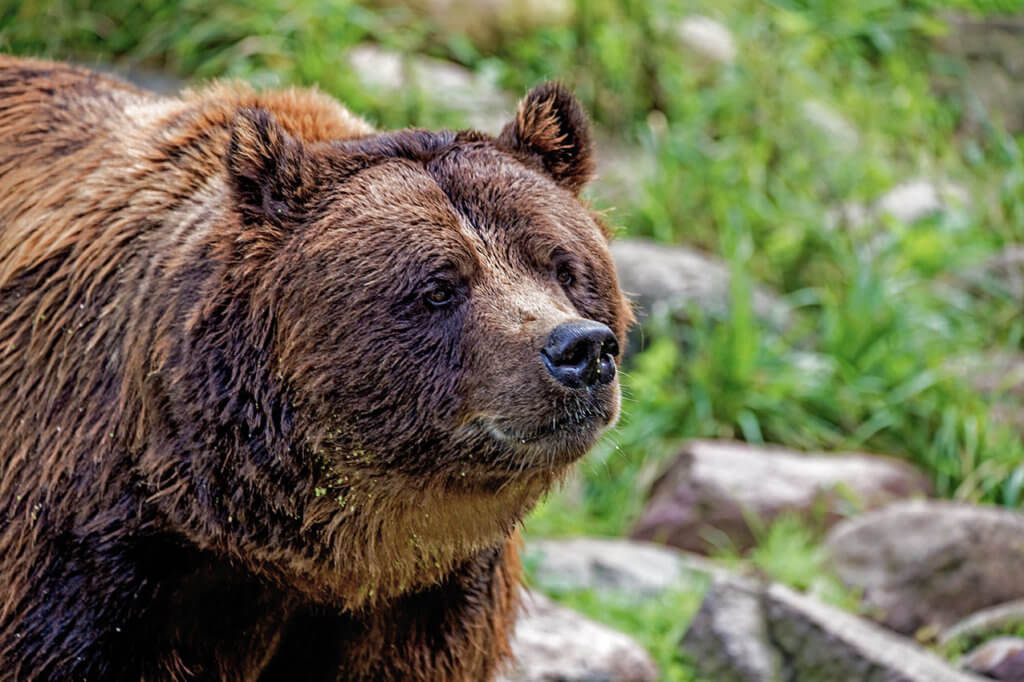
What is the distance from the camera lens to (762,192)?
9492mm

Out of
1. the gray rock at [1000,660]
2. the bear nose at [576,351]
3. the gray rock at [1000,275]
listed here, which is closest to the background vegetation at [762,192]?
the gray rock at [1000,275]

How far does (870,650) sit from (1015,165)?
586cm

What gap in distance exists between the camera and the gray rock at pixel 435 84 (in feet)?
29.3

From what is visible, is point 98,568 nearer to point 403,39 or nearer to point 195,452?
point 195,452

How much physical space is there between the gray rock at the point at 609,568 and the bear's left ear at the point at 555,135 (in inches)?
111

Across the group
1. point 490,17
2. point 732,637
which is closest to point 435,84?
point 490,17

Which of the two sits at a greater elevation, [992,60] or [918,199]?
[992,60]

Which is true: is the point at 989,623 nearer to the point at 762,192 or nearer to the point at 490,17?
the point at 762,192

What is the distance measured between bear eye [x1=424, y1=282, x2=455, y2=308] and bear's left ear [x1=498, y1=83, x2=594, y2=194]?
0.54 meters

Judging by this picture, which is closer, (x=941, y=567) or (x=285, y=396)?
(x=285, y=396)

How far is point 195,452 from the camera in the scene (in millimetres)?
3033

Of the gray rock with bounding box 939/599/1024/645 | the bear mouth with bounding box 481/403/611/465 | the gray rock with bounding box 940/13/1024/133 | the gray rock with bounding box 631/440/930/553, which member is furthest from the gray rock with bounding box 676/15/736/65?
the bear mouth with bounding box 481/403/611/465

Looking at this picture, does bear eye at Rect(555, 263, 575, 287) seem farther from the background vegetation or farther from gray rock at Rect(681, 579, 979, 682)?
the background vegetation

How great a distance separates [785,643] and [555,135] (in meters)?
2.68
